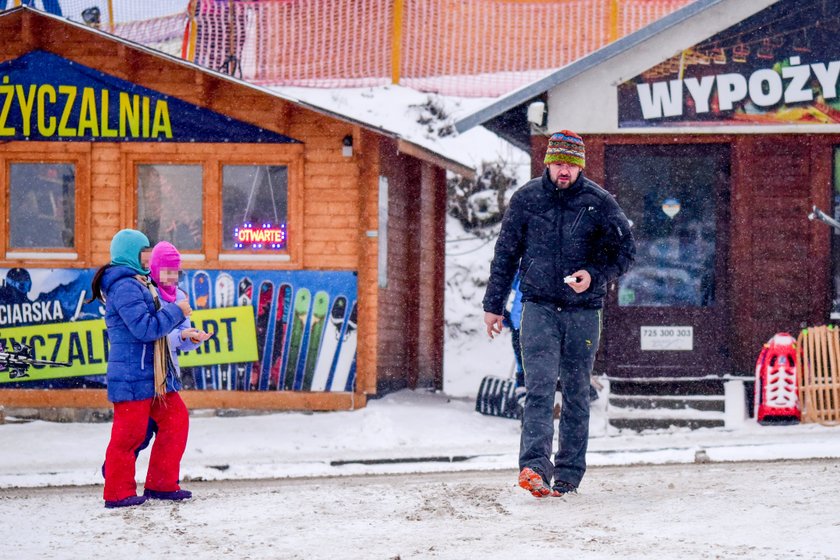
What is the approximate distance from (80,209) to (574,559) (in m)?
9.34

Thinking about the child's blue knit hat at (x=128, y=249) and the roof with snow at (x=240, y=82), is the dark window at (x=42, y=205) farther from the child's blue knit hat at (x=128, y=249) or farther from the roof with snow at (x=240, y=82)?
the child's blue knit hat at (x=128, y=249)

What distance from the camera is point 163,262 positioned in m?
7.59

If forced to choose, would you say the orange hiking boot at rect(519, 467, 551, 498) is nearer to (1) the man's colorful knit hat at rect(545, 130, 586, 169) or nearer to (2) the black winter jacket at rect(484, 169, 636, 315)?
(2) the black winter jacket at rect(484, 169, 636, 315)

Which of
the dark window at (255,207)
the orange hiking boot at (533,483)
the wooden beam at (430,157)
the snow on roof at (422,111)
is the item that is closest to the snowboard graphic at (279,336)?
the dark window at (255,207)

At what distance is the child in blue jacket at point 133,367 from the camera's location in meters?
7.23

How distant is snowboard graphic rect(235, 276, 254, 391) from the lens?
1330 centimetres

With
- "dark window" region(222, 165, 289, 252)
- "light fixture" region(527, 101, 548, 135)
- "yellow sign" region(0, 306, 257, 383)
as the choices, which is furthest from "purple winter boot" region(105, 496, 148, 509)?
"light fixture" region(527, 101, 548, 135)

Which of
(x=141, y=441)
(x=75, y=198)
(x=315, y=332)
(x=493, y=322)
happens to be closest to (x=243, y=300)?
(x=315, y=332)

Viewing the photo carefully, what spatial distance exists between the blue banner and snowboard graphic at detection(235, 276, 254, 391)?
4.89 feet

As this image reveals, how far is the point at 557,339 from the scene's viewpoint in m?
7.12

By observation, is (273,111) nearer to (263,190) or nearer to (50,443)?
(263,190)

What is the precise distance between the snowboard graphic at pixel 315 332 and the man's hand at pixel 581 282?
652cm

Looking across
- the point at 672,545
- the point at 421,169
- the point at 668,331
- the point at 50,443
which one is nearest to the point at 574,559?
the point at 672,545

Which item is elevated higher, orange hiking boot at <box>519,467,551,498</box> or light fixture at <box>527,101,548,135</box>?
light fixture at <box>527,101,548,135</box>
